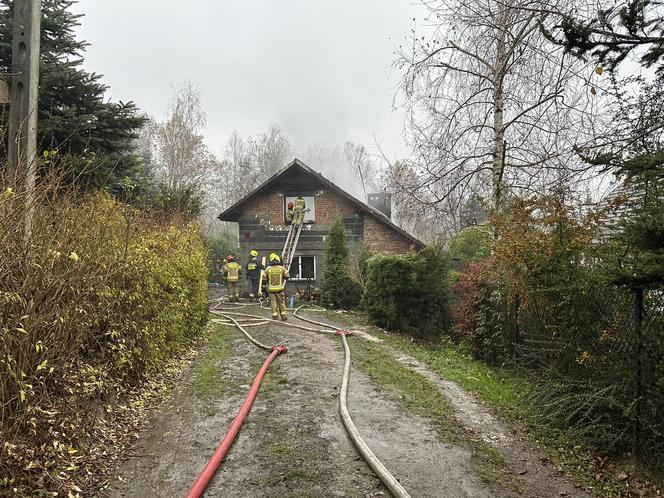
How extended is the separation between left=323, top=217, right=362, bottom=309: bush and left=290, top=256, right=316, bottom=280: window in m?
2.89

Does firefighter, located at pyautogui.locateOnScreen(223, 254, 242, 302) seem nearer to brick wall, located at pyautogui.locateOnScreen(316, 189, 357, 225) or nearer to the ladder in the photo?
the ladder

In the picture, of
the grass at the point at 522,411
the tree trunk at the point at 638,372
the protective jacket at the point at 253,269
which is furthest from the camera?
the protective jacket at the point at 253,269

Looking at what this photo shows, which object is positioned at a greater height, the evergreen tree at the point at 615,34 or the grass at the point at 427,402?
the evergreen tree at the point at 615,34

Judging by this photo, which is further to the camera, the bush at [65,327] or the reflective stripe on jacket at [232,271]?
the reflective stripe on jacket at [232,271]

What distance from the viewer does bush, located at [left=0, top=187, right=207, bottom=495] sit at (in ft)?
10.1

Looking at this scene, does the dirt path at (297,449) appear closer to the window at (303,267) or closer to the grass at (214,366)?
the grass at (214,366)

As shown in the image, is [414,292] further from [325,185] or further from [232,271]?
[325,185]

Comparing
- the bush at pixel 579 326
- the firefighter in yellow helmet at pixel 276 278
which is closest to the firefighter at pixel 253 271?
the firefighter in yellow helmet at pixel 276 278

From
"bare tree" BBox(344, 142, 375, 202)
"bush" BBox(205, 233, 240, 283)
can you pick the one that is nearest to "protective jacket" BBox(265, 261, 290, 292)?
"bush" BBox(205, 233, 240, 283)

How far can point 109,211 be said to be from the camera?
6043mm

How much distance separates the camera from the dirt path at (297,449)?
3.58 metres

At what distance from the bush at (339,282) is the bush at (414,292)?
4215 millimetres

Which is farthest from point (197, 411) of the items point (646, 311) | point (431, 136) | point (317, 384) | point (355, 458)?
point (431, 136)

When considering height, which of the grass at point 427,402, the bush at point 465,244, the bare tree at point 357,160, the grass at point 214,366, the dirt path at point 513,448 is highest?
the bare tree at point 357,160
